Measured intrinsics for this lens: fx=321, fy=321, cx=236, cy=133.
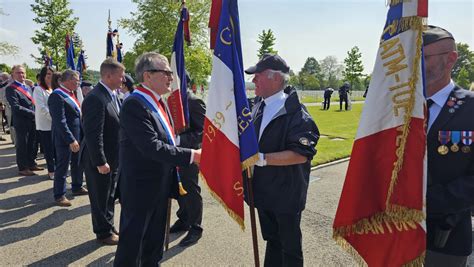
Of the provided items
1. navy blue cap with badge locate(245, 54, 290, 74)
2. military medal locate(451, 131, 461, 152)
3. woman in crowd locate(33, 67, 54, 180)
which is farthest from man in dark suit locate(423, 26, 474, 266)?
woman in crowd locate(33, 67, 54, 180)

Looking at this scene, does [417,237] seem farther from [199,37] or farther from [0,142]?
[199,37]

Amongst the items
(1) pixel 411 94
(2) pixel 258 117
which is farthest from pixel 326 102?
(1) pixel 411 94

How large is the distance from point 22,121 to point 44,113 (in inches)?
45.0

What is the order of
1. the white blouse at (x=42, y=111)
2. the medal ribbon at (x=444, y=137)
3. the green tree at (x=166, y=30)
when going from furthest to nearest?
the green tree at (x=166, y=30)
the white blouse at (x=42, y=111)
the medal ribbon at (x=444, y=137)

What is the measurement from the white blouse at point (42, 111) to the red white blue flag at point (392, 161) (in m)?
6.77

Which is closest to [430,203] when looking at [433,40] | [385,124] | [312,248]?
[385,124]

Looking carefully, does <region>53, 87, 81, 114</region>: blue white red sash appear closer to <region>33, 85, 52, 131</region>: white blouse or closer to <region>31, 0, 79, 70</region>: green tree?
<region>33, 85, 52, 131</region>: white blouse

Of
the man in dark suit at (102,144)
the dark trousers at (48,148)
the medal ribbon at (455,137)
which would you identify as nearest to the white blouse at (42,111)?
the dark trousers at (48,148)

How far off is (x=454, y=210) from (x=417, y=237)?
0.98 feet

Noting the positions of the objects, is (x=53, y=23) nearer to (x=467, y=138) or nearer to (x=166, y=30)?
(x=166, y=30)

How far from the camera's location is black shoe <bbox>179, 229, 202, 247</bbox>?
4.13 metres

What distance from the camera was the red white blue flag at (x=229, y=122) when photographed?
2578mm

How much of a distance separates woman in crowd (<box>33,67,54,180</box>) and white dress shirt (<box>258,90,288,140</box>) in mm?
5753

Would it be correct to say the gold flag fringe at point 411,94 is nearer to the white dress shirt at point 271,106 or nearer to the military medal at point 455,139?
the military medal at point 455,139
